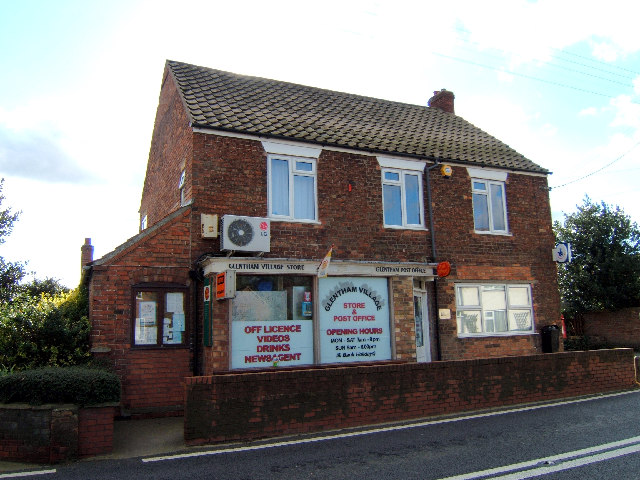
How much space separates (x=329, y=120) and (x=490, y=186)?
15.8 ft

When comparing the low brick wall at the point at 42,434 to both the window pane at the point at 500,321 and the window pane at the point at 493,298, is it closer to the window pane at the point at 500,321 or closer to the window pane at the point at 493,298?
the window pane at the point at 493,298

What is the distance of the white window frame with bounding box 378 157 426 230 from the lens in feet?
43.1

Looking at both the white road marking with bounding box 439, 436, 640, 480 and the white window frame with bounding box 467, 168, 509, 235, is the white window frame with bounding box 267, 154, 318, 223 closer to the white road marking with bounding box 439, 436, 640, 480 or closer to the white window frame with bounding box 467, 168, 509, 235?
the white window frame with bounding box 467, 168, 509, 235

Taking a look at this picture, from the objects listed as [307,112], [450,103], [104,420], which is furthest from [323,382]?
[450,103]

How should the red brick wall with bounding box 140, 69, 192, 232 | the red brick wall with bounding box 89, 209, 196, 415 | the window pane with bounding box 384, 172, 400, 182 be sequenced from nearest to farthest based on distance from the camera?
the red brick wall with bounding box 89, 209, 196, 415 → the red brick wall with bounding box 140, 69, 192, 232 → the window pane with bounding box 384, 172, 400, 182

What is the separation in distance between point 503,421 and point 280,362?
172 inches

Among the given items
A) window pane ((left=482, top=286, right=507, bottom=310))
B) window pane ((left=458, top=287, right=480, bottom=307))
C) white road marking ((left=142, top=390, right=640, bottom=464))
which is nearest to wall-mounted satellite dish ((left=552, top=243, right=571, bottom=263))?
window pane ((left=482, top=286, right=507, bottom=310))

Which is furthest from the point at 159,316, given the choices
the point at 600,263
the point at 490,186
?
the point at 600,263

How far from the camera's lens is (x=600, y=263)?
22.5 metres

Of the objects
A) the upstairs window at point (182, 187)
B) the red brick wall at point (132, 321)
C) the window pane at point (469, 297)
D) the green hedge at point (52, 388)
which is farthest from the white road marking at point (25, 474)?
the window pane at point (469, 297)

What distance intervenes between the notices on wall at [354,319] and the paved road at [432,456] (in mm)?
3039

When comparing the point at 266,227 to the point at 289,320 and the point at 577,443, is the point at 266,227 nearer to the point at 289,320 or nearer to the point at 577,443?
the point at 289,320

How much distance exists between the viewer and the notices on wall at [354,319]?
37.6 feet

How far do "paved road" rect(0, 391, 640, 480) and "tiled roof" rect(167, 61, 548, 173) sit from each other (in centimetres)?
681
